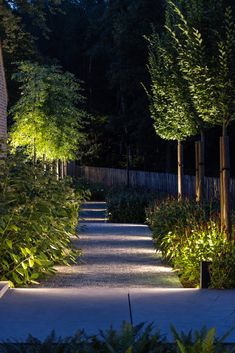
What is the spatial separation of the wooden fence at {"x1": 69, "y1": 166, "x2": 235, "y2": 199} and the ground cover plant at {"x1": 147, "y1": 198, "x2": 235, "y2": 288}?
8666 millimetres

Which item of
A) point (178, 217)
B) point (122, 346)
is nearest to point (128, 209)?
point (178, 217)

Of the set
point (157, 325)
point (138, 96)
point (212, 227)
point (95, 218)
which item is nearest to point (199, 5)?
point (212, 227)

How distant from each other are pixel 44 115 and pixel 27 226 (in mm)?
19788

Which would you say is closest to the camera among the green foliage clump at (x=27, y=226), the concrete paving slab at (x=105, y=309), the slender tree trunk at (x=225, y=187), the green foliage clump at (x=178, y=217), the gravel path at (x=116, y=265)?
the concrete paving slab at (x=105, y=309)

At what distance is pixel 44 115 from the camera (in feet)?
105

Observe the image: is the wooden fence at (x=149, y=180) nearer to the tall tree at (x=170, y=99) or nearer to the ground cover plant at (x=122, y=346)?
the tall tree at (x=170, y=99)

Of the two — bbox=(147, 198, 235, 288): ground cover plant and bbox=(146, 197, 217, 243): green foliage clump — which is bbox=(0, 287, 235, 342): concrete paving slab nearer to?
bbox=(147, 198, 235, 288): ground cover plant

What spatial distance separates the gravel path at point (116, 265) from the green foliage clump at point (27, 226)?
0.34 metres

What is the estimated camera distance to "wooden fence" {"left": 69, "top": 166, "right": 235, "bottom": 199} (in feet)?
89.4

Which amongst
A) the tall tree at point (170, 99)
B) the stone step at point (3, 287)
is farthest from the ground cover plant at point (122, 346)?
the tall tree at point (170, 99)

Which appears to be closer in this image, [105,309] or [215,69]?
[105,309]

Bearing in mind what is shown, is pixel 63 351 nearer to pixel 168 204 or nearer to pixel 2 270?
pixel 2 270

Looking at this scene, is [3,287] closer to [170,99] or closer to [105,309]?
[105,309]

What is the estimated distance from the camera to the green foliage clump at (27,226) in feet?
40.2
